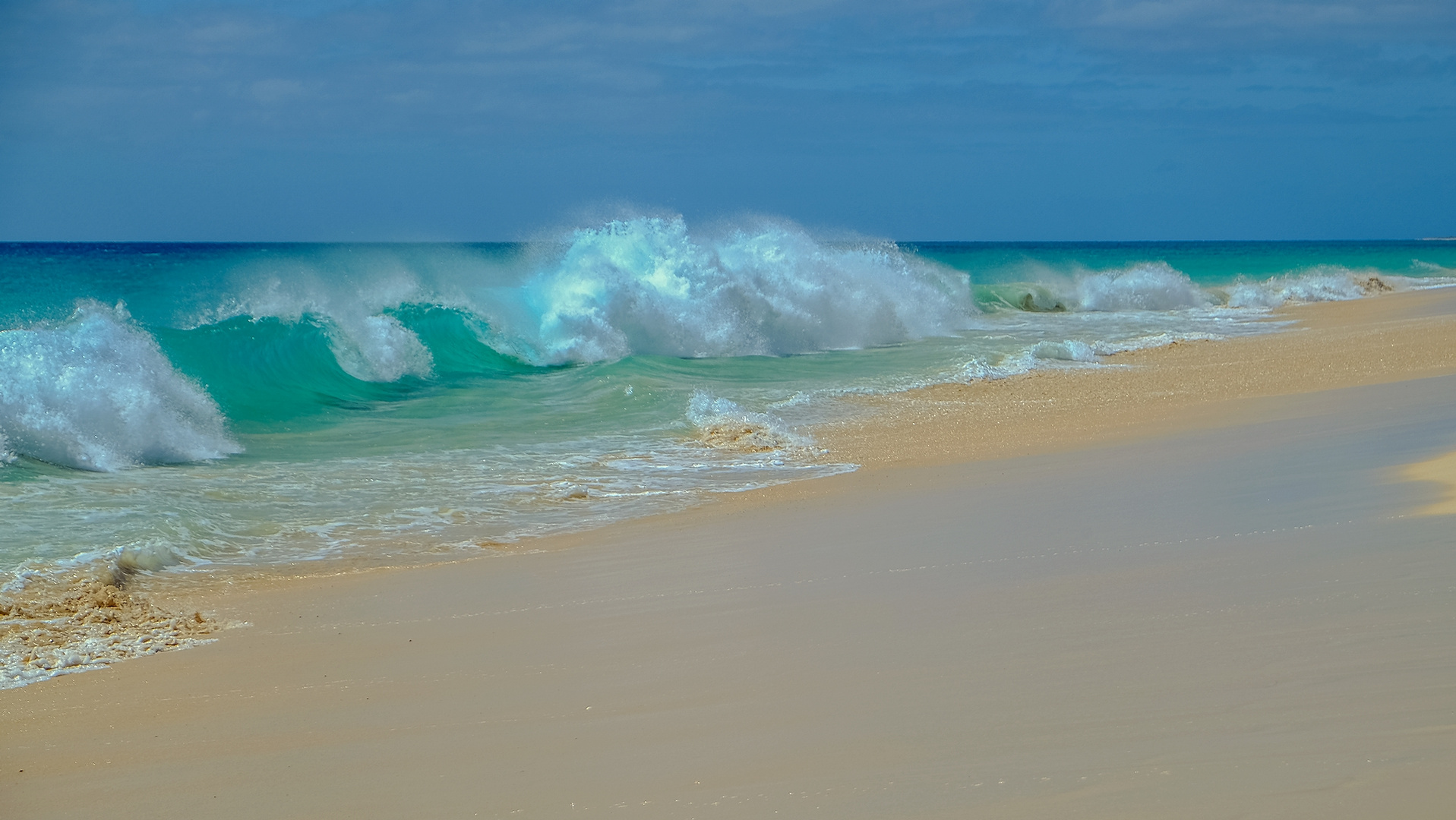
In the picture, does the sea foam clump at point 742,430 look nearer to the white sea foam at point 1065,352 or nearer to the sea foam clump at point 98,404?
the sea foam clump at point 98,404

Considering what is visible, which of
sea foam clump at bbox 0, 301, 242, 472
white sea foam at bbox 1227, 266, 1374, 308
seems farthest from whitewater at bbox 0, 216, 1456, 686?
white sea foam at bbox 1227, 266, 1374, 308

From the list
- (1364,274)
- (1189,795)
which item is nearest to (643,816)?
(1189,795)

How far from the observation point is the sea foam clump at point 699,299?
18.6 m

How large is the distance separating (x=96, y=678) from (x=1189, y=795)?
3.34m

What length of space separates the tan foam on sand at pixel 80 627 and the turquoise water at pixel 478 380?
0.46 meters

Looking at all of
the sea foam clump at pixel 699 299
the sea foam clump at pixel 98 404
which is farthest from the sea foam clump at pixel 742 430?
the sea foam clump at pixel 699 299

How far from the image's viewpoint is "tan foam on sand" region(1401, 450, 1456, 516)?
4855mm

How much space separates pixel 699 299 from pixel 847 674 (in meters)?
16.0

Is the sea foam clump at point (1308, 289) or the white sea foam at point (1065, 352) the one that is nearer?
the white sea foam at point (1065, 352)

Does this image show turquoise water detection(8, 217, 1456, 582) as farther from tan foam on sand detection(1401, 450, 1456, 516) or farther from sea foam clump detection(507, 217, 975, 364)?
tan foam on sand detection(1401, 450, 1456, 516)

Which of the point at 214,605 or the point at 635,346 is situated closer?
the point at 214,605

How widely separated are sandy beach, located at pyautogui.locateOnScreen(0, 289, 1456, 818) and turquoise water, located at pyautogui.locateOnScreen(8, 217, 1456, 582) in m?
1.18

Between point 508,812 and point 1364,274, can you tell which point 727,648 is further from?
point 1364,274

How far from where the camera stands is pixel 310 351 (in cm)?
1498
